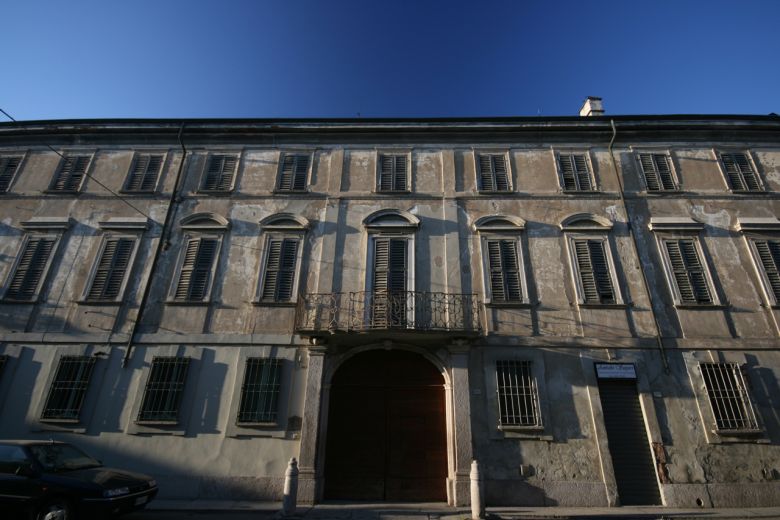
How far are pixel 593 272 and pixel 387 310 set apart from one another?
590 cm

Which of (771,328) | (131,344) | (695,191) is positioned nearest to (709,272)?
(771,328)

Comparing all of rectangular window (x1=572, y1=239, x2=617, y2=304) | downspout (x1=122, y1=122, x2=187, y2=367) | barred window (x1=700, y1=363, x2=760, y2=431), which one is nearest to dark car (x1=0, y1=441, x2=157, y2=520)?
downspout (x1=122, y1=122, x2=187, y2=367)

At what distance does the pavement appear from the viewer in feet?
27.2

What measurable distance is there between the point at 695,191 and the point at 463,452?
35.0 feet

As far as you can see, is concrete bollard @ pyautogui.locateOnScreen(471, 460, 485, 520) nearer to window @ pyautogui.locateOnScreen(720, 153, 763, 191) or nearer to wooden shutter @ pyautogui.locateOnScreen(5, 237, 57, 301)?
window @ pyautogui.locateOnScreen(720, 153, 763, 191)

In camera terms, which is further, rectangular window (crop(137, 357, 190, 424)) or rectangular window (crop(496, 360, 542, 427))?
rectangular window (crop(137, 357, 190, 424))

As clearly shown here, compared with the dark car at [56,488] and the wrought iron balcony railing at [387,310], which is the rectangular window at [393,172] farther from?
the dark car at [56,488]

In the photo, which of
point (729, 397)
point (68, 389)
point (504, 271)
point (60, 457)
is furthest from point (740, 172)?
point (68, 389)

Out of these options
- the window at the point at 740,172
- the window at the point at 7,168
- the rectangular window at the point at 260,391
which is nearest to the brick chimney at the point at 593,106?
the window at the point at 740,172

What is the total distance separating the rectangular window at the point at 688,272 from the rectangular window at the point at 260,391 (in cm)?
1104

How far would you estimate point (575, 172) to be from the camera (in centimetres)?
1334

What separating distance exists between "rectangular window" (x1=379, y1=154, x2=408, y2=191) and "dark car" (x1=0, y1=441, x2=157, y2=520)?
9.67 meters

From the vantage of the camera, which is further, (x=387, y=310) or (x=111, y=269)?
(x=111, y=269)

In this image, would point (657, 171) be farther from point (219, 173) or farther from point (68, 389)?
point (68, 389)
